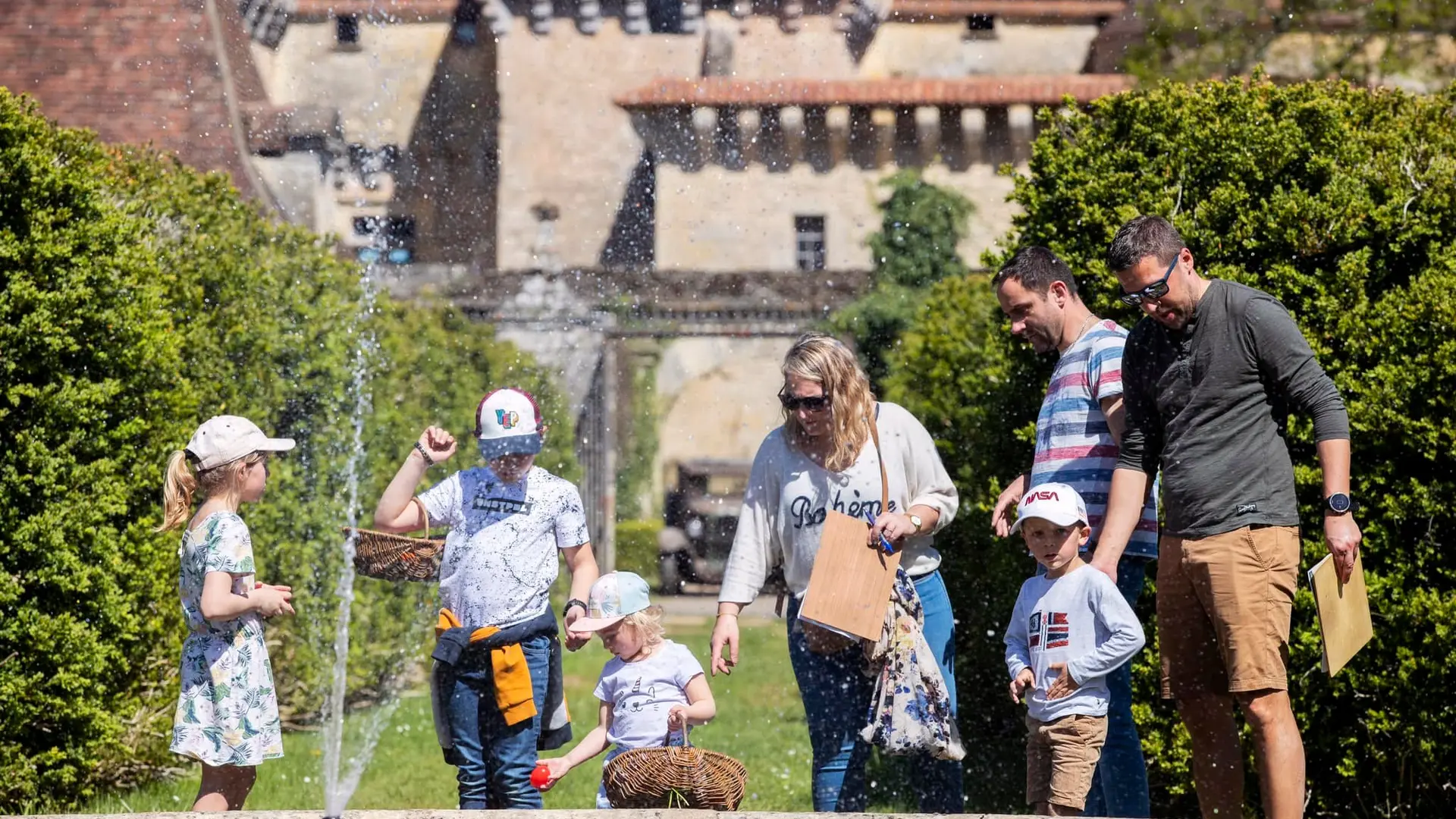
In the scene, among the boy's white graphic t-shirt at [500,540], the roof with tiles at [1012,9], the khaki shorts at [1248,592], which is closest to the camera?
the khaki shorts at [1248,592]

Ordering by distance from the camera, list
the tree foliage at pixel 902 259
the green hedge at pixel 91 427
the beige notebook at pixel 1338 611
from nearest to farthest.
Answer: the beige notebook at pixel 1338 611
the green hedge at pixel 91 427
the tree foliage at pixel 902 259

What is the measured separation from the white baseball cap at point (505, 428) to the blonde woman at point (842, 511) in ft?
2.35

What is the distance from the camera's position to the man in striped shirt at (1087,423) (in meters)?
4.23

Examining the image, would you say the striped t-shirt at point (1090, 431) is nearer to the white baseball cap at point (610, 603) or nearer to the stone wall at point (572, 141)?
the white baseball cap at point (610, 603)

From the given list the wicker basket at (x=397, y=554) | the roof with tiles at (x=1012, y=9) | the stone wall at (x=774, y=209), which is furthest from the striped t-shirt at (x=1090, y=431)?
the roof with tiles at (x=1012, y=9)

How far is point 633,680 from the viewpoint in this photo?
455cm

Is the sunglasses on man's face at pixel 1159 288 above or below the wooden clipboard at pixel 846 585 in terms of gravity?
above

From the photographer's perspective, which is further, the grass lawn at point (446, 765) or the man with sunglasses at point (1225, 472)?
the grass lawn at point (446, 765)

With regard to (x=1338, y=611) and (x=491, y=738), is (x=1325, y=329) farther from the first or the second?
(x=491, y=738)

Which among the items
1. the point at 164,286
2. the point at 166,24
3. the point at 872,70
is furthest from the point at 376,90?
the point at 164,286

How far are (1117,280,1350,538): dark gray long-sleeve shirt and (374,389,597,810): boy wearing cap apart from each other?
5.90 ft

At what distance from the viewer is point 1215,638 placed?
13.5 feet

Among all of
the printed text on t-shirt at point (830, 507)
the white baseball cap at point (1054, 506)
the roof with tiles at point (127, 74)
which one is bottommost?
the printed text on t-shirt at point (830, 507)

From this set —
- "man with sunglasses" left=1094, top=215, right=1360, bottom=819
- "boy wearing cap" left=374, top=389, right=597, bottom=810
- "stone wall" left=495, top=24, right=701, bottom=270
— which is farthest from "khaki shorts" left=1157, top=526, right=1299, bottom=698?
"stone wall" left=495, top=24, right=701, bottom=270
